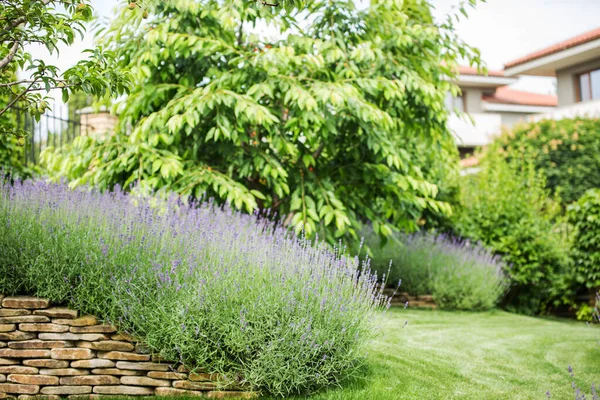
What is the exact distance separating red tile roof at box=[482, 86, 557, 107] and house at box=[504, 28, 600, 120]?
5.47 metres

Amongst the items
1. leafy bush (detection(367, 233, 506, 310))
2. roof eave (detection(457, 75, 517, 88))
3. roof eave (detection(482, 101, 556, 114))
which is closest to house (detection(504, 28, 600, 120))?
roof eave (detection(457, 75, 517, 88))

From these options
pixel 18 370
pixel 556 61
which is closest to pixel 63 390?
pixel 18 370

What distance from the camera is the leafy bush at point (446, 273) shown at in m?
9.89

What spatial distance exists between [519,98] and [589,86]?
31.4 feet

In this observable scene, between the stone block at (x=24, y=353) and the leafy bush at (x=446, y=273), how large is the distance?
620cm

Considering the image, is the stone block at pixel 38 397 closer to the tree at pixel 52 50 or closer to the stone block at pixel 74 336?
the stone block at pixel 74 336

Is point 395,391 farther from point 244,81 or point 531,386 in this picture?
point 244,81

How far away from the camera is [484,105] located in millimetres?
28812

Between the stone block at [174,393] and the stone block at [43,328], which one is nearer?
the stone block at [174,393]

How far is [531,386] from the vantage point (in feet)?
17.5

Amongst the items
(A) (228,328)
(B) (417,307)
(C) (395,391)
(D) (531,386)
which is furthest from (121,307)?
(B) (417,307)

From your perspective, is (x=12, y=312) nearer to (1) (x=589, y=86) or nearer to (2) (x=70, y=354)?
(2) (x=70, y=354)

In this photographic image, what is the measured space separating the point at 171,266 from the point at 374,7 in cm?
444

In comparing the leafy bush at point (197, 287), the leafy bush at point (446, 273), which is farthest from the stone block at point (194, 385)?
the leafy bush at point (446, 273)
